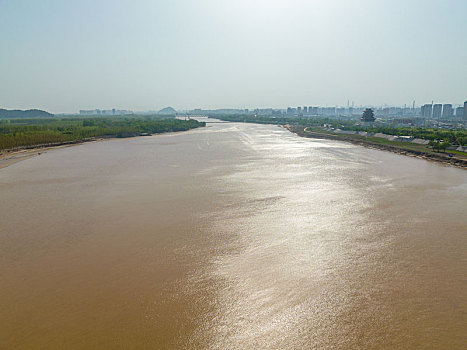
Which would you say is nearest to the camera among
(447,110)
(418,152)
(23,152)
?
(418,152)

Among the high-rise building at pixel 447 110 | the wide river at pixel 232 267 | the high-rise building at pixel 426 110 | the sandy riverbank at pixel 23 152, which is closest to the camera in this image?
the wide river at pixel 232 267

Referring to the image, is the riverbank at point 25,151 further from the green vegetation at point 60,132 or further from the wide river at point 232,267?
Result: the wide river at point 232,267

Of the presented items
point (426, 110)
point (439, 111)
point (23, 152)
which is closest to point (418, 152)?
point (23, 152)

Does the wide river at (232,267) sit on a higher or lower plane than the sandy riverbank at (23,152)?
lower

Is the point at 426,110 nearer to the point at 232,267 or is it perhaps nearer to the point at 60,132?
the point at 60,132

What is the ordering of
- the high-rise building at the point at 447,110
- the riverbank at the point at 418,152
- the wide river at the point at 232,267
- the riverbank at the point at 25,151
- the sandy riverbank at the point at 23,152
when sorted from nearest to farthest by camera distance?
the wide river at the point at 232,267 < the riverbank at the point at 418,152 < the sandy riverbank at the point at 23,152 < the riverbank at the point at 25,151 < the high-rise building at the point at 447,110

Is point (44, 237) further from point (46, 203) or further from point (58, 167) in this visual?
point (58, 167)

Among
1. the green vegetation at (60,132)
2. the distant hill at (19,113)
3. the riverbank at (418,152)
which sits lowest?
the riverbank at (418,152)

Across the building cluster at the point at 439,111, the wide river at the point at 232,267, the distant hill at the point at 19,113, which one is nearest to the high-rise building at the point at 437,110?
the building cluster at the point at 439,111
